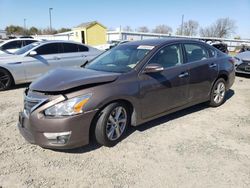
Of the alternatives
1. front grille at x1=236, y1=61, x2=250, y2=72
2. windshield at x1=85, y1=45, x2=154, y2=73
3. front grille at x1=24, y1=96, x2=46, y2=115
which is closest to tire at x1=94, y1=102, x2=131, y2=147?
windshield at x1=85, y1=45, x2=154, y2=73

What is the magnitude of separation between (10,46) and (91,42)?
2170 cm

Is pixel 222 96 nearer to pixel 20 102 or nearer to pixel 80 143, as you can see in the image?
pixel 80 143

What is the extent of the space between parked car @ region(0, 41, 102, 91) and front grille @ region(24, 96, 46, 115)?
14.0ft

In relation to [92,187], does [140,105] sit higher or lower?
higher

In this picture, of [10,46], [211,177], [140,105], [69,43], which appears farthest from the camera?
[10,46]

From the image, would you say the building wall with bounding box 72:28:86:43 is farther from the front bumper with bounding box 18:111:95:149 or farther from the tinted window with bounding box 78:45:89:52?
the front bumper with bounding box 18:111:95:149

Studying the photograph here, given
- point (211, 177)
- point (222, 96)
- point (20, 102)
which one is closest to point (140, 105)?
point (211, 177)

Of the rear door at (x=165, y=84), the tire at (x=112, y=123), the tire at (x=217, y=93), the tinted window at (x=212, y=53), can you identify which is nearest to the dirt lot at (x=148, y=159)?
the tire at (x=112, y=123)

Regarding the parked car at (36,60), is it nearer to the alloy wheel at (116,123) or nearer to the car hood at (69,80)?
the car hood at (69,80)

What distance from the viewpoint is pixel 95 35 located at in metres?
33.2

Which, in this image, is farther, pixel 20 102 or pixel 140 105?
pixel 20 102

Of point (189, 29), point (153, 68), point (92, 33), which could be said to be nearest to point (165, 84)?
point (153, 68)

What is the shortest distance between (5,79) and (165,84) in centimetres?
531

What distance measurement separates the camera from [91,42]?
33.0 meters
